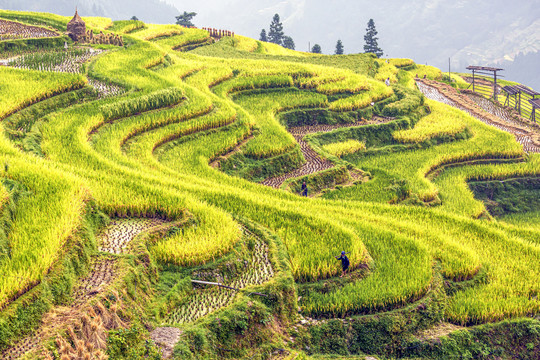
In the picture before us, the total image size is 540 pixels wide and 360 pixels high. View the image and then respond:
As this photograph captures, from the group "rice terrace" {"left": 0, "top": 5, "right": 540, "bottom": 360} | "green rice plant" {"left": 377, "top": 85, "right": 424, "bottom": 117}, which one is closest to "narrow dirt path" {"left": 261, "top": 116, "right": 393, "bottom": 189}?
"rice terrace" {"left": 0, "top": 5, "right": 540, "bottom": 360}

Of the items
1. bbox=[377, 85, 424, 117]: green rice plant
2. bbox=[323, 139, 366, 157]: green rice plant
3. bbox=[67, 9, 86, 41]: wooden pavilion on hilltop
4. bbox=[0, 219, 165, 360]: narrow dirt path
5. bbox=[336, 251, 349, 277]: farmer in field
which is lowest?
bbox=[336, 251, 349, 277]: farmer in field

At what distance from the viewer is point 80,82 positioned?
21.6 m

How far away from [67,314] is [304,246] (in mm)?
5618

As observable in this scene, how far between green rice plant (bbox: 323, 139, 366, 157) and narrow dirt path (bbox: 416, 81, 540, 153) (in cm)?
916

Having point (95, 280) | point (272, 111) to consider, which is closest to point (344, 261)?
point (95, 280)

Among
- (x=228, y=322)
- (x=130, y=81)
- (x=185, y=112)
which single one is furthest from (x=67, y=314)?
(x=130, y=81)

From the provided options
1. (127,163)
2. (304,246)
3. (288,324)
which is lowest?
(288,324)

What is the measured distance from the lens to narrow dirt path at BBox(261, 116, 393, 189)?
20.0m

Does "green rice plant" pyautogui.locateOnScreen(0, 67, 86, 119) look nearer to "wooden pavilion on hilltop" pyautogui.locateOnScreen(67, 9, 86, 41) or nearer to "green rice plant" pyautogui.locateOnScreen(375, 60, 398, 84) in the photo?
"wooden pavilion on hilltop" pyautogui.locateOnScreen(67, 9, 86, 41)

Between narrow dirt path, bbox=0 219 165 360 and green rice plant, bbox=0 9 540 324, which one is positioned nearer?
narrow dirt path, bbox=0 219 165 360

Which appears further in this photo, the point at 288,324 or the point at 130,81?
the point at 130,81

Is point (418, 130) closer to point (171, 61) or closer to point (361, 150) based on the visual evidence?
point (361, 150)

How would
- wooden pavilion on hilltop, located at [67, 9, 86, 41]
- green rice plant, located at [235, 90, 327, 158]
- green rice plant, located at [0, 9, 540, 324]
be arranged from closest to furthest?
green rice plant, located at [0, 9, 540, 324], green rice plant, located at [235, 90, 327, 158], wooden pavilion on hilltop, located at [67, 9, 86, 41]

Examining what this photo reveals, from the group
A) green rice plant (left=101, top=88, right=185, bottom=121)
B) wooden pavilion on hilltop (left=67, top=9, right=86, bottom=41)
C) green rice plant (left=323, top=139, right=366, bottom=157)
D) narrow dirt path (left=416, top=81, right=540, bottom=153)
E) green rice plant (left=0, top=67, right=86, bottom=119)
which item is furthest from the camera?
wooden pavilion on hilltop (left=67, top=9, right=86, bottom=41)
